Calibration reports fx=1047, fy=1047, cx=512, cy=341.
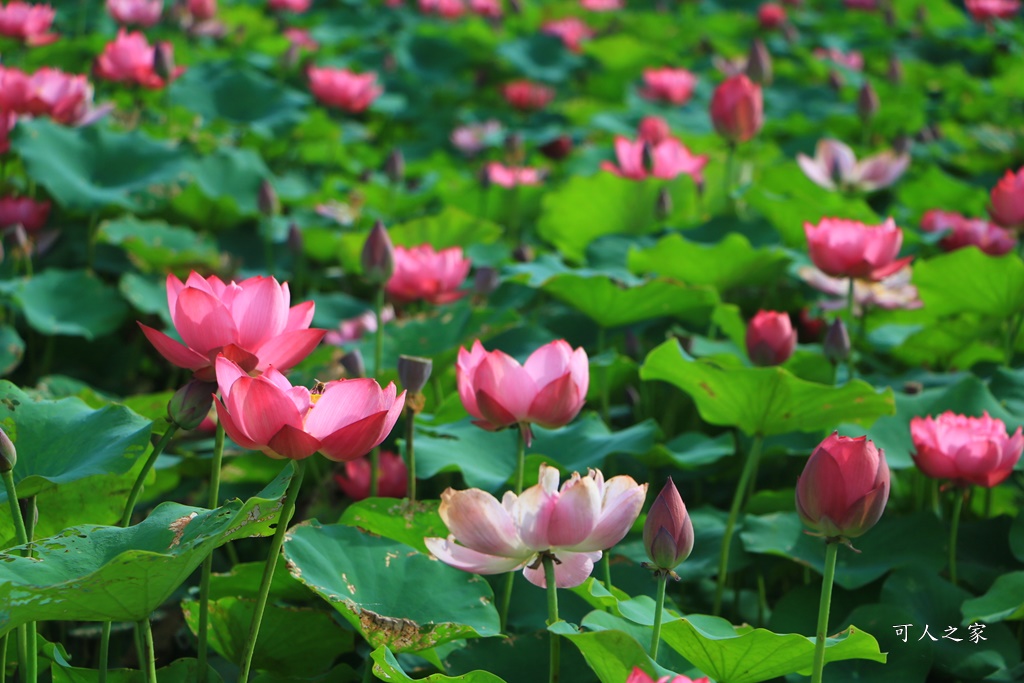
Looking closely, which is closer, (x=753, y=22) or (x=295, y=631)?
(x=295, y=631)

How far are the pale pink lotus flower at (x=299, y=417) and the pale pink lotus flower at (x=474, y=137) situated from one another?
2.55 meters

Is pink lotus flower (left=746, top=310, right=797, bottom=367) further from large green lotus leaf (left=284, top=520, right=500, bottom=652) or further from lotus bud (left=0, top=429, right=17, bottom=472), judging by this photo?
lotus bud (left=0, top=429, right=17, bottom=472)

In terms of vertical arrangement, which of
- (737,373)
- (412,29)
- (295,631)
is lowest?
(412,29)

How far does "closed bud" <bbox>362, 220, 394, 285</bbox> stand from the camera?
1.57 m

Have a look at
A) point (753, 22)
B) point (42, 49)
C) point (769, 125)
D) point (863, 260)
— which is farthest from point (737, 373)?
point (753, 22)

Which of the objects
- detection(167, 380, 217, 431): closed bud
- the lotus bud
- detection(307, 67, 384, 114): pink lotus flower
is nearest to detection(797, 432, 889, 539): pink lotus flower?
detection(167, 380, 217, 431): closed bud

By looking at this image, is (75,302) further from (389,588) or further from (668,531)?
(668,531)

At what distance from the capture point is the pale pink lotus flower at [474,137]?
3.38 meters

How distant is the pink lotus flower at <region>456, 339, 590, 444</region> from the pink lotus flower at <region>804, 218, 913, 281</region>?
0.63 meters

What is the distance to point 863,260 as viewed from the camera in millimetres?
1608

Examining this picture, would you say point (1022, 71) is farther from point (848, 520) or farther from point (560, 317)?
point (848, 520)

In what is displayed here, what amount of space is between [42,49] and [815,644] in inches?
128

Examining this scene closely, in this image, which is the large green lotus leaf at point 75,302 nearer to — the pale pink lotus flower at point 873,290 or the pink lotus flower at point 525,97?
the pale pink lotus flower at point 873,290

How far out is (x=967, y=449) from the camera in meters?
1.34
